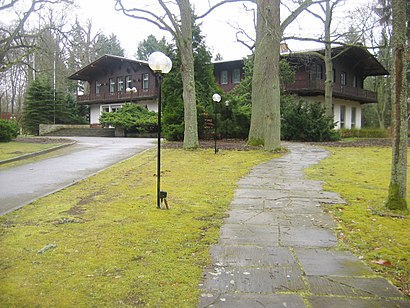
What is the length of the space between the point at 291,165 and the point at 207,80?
38.9ft

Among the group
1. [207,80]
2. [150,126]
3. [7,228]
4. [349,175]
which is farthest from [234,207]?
→ [150,126]

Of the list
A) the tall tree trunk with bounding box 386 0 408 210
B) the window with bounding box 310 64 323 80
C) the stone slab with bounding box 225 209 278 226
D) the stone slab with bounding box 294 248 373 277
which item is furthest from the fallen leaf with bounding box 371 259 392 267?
the window with bounding box 310 64 323 80

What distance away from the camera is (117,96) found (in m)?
38.3

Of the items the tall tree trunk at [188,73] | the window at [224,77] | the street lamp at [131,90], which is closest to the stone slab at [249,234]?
the tall tree trunk at [188,73]

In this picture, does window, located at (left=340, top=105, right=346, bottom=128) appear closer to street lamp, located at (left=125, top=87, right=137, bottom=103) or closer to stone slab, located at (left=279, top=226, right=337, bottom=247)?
street lamp, located at (left=125, top=87, right=137, bottom=103)

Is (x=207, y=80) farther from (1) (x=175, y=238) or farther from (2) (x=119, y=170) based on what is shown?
(1) (x=175, y=238)

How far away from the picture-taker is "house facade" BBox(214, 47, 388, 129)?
2830cm

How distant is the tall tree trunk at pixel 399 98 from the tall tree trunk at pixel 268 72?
8201mm

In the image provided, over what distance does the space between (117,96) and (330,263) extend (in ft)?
121

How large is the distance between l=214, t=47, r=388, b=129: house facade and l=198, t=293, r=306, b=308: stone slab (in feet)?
81.9

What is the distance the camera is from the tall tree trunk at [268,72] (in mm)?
13998

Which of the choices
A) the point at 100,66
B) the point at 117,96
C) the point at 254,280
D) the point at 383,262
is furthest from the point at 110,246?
the point at 100,66

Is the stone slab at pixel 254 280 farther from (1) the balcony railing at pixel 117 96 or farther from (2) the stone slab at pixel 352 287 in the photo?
(1) the balcony railing at pixel 117 96

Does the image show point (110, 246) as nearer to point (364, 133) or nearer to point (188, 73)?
point (188, 73)
